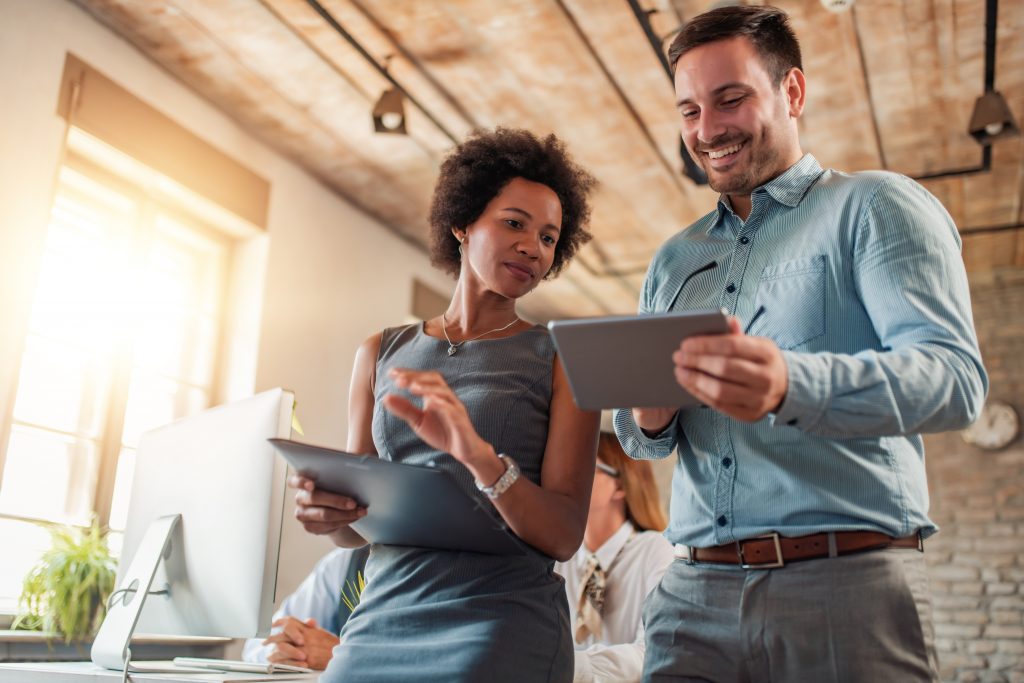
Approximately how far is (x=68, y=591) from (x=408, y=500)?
2.36 m

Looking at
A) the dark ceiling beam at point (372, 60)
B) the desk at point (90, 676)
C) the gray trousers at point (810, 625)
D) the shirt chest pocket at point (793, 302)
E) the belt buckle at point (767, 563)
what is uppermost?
the dark ceiling beam at point (372, 60)

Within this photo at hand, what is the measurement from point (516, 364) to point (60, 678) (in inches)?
37.1

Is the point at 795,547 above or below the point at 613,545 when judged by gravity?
below

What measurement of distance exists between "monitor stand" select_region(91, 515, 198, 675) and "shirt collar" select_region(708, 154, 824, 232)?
1.20 m

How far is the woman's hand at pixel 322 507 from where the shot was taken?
129 centimetres

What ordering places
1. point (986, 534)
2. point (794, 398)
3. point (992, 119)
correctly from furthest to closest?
point (986, 534) → point (992, 119) → point (794, 398)

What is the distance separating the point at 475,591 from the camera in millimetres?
1298

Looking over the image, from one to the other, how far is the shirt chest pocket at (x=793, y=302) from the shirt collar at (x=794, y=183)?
4.2 inches

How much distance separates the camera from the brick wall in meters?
5.74

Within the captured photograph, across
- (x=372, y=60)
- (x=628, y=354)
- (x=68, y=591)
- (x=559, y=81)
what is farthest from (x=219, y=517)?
(x=559, y=81)

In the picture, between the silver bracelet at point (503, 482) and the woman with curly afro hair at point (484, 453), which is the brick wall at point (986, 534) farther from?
the silver bracelet at point (503, 482)

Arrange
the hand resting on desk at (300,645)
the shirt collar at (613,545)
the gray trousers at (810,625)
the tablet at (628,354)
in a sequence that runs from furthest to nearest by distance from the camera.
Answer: the shirt collar at (613,545)
the hand resting on desk at (300,645)
the gray trousers at (810,625)
the tablet at (628,354)

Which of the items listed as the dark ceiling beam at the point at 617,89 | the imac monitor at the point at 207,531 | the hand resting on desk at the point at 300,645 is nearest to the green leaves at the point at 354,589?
the hand resting on desk at the point at 300,645

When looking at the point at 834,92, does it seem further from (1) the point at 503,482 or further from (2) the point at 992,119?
(1) the point at 503,482
